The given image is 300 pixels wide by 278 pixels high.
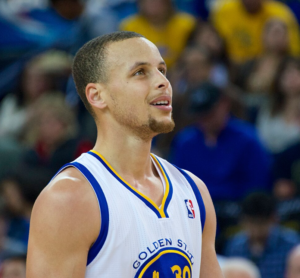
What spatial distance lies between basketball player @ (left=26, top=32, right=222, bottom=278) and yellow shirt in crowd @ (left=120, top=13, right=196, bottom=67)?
5378 millimetres

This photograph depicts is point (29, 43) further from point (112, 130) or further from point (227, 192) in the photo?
point (112, 130)

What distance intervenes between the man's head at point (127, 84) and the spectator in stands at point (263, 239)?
3194mm

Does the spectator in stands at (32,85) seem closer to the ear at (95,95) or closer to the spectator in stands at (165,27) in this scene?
the spectator in stands at (165,27)

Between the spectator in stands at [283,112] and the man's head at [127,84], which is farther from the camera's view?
the spectator in stands at [283,112]

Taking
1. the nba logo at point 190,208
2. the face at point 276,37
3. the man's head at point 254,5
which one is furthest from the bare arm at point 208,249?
the man's head at point 254,5

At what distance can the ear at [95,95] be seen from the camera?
9.36ft

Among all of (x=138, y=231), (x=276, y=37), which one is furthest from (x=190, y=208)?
(x=276, y=37)

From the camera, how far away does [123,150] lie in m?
2.85

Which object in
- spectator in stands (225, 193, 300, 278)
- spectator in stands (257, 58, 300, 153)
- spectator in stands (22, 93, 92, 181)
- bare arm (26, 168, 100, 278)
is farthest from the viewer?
spectator in stands (257, 58, 300, 153)

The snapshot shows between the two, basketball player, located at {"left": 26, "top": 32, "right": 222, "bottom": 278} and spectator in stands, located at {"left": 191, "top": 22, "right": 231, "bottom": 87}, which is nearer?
basketball player, located at {"left": 26, "top": 32, "right": 222, "bottom": 278}

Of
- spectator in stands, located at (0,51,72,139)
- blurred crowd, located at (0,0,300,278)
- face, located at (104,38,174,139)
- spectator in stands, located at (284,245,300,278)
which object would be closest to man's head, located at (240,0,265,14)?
blurred crowd, located at (0,0,300,278)

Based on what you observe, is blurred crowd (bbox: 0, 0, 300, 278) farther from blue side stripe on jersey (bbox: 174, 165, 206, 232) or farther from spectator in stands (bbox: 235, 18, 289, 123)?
blue side stripe on jersey (bbox: 174, 165, 206, 232)

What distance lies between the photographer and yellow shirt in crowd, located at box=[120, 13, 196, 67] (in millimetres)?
8336

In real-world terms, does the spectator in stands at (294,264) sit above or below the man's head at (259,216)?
below
